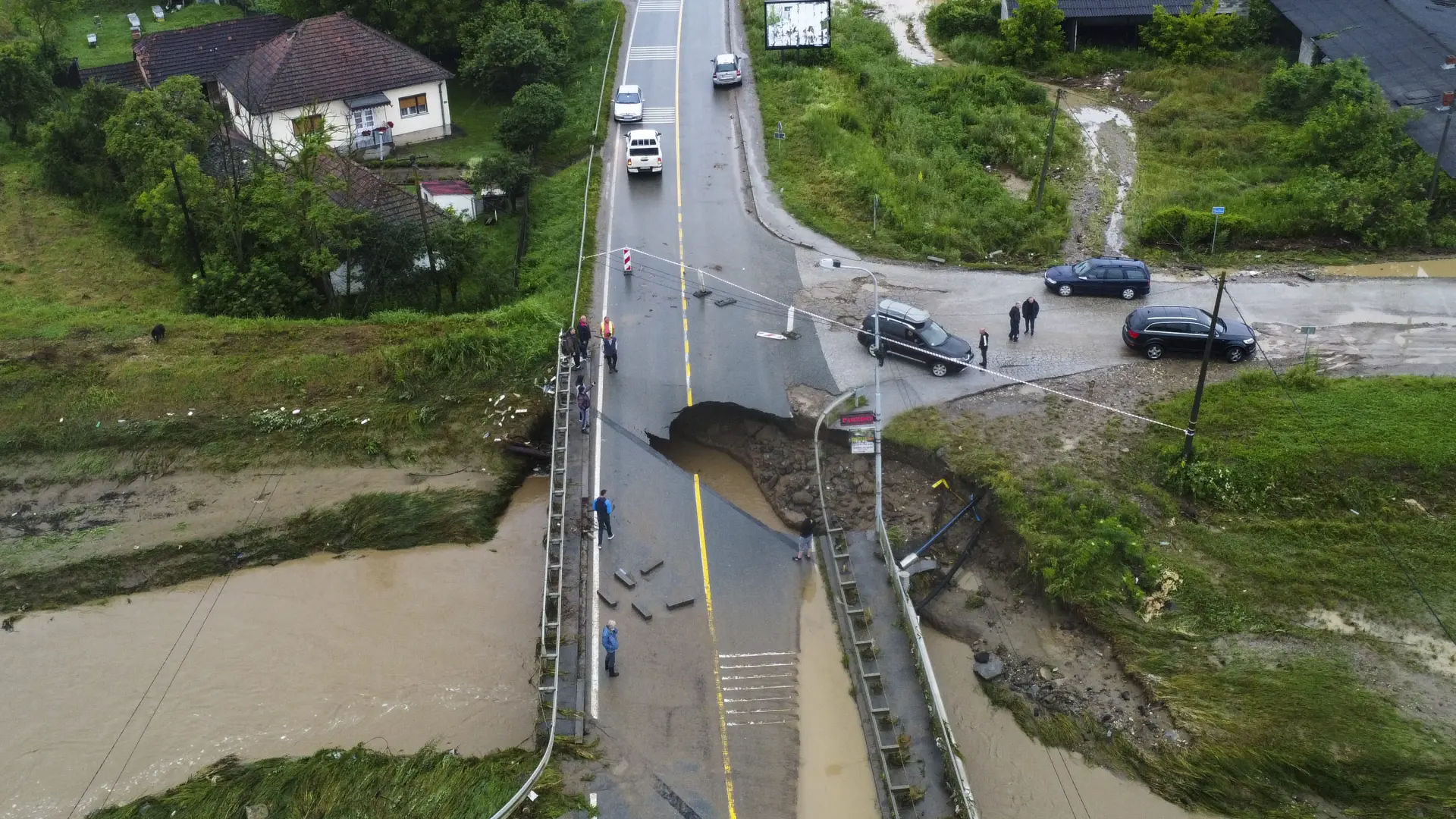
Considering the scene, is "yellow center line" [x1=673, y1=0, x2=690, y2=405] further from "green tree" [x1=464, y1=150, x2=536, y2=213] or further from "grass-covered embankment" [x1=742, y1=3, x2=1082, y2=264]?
"green tree" [x1=464, y1=150, x2=536, y2=213]

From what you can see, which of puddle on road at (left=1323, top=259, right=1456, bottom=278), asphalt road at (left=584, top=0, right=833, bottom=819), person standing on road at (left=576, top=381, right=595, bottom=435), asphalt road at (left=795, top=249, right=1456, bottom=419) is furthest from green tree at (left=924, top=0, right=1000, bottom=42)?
person standing on road at (left=576, top=381, right=595, bottom=435)

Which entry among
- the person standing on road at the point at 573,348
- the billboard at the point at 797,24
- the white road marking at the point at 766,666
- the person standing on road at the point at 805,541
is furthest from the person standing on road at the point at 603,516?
the billboard at the point at 797,24

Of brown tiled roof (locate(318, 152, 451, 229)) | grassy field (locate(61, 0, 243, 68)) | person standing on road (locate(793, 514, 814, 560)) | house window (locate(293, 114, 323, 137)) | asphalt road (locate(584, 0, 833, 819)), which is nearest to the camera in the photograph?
asphalt road (locate(584, 0, 833, 819))

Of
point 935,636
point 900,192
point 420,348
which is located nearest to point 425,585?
point 420,348

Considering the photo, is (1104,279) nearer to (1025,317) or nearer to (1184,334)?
(1025,317)

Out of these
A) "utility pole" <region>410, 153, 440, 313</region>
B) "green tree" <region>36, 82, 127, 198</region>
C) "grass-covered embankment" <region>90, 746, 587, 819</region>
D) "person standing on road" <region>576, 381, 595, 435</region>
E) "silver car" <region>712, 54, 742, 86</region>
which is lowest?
"grass-covered embankment" <region>90, 746, 587, 819</region>

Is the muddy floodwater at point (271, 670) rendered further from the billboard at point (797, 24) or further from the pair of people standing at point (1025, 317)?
the billboard at point (797, 24)

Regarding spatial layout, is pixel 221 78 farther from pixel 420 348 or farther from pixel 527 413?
pixel 527 413
